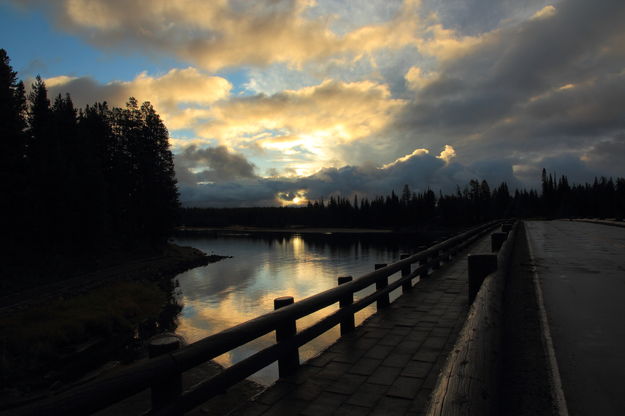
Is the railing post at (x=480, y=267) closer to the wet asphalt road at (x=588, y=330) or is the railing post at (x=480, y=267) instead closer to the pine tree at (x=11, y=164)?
the wet asphalt road at (x=588, y=330)

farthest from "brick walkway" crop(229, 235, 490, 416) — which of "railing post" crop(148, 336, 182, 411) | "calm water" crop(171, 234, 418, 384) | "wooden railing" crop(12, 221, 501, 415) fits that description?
"calm water" crop(171, 234, 418, 384)

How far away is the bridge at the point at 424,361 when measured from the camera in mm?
2691

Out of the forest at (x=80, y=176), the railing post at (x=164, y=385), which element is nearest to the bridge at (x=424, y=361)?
the railing post at (x=164, y=385)

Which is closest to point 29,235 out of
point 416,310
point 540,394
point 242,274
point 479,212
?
point 242,274

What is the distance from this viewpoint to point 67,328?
22.3 m

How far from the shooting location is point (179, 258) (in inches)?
2517

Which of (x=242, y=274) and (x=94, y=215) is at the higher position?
(x=94, y=215)

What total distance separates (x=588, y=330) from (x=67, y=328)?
25190mm

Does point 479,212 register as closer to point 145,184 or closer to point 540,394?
point 145,184

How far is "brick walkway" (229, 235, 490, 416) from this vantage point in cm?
388

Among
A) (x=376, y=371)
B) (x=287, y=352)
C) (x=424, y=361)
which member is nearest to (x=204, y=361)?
(x=287, y=352)

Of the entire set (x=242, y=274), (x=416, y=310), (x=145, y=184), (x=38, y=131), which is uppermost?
(x=38, y=131)

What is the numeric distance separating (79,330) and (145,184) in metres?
44.9

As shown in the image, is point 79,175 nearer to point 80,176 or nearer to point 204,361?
point 80,176
